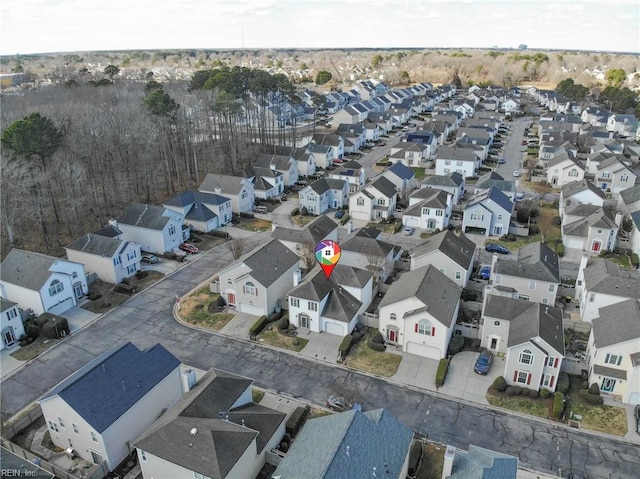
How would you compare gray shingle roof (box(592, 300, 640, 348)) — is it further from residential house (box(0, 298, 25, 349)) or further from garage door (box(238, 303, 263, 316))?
residential house (box(0, 298, 25, 349))

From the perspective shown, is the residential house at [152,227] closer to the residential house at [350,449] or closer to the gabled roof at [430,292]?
the gabled roof at [430,292]

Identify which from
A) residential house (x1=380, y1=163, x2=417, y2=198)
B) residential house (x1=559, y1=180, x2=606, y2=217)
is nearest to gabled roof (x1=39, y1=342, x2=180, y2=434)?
residential house (x1=380, y1=163, x2=417, y2=198)

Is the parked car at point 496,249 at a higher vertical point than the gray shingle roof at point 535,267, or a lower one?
lower

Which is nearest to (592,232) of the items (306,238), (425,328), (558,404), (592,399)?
(592,399)

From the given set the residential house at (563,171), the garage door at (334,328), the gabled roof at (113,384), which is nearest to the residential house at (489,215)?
the residential house at (563,171)

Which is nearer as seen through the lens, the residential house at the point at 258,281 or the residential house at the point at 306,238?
the residential house at the point at 258,281

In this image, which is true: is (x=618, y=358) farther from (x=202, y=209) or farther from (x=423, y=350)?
(x=202, y=209)
